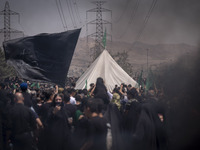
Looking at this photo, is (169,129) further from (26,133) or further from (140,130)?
(26,133)

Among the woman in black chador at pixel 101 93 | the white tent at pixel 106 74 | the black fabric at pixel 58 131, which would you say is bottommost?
the black fabric at pixel 58 131

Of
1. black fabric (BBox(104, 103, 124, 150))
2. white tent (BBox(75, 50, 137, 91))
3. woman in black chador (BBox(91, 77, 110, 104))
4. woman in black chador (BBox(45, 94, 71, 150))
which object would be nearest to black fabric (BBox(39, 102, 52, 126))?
woman in black chador (BBox(45, 94, 71, 150))

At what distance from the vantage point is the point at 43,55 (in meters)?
8.50

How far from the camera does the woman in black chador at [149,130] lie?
17.7 feet

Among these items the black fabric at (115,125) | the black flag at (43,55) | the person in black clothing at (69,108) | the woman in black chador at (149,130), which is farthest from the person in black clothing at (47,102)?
the woman in black chador at (149,130)

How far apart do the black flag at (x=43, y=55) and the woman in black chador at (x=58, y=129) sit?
237 centimetres

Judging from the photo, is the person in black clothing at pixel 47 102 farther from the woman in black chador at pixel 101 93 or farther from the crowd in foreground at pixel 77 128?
the woman in black chador at pixel 101 93

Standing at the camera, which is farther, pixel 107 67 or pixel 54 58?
pixel 107 67

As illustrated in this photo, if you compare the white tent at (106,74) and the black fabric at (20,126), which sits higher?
the white tent at (106,74)

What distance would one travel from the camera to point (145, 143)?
5.47 m

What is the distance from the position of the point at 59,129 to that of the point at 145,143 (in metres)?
1.49

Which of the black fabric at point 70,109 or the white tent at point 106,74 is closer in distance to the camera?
the black fabric at point 70,109

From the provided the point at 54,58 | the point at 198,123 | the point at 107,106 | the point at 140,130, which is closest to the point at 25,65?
the point at 54,58

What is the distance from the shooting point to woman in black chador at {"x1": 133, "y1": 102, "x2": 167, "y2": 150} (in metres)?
5.41
